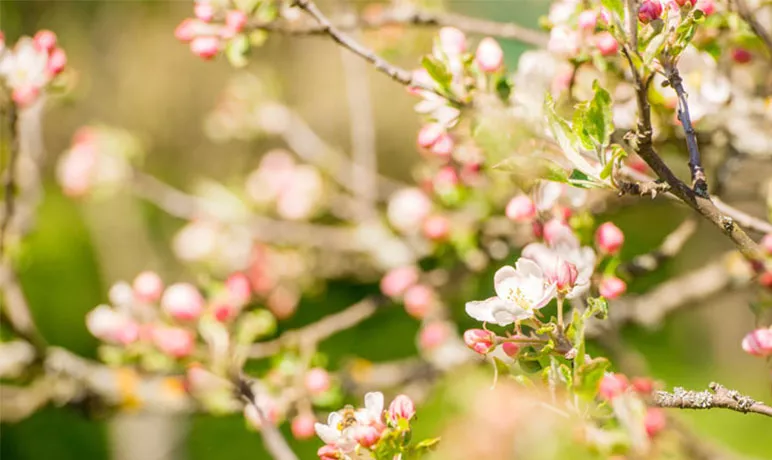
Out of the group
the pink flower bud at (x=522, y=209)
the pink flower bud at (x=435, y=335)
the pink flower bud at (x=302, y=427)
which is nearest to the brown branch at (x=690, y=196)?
the pink flower bud at (x=522, y=209)

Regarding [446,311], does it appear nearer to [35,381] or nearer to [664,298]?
[664,298]

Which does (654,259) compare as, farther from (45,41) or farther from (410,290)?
(45,41)

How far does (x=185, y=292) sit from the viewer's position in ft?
3.69

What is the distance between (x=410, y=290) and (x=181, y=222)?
3.91 m

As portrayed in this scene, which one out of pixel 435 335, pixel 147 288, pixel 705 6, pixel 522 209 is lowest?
pixel 435 335

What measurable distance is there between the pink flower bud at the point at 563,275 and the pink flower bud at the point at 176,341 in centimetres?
64

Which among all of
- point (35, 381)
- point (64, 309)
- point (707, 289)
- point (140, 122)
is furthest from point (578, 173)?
point (64, 309)

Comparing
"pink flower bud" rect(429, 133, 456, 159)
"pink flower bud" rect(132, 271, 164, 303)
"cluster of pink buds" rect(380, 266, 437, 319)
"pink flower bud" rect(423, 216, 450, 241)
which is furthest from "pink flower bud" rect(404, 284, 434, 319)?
"pink flower bud" rect(429, 133, 456, 159)

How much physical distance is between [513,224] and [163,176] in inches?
209

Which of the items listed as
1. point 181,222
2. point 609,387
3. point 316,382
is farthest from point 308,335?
point 181,222

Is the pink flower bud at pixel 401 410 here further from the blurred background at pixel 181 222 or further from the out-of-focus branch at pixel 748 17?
the blurred background at pixel 181 222

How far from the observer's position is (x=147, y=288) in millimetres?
1200

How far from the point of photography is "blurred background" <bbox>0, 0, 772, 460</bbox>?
9.66 feet

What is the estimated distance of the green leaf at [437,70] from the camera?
31.4 inches
